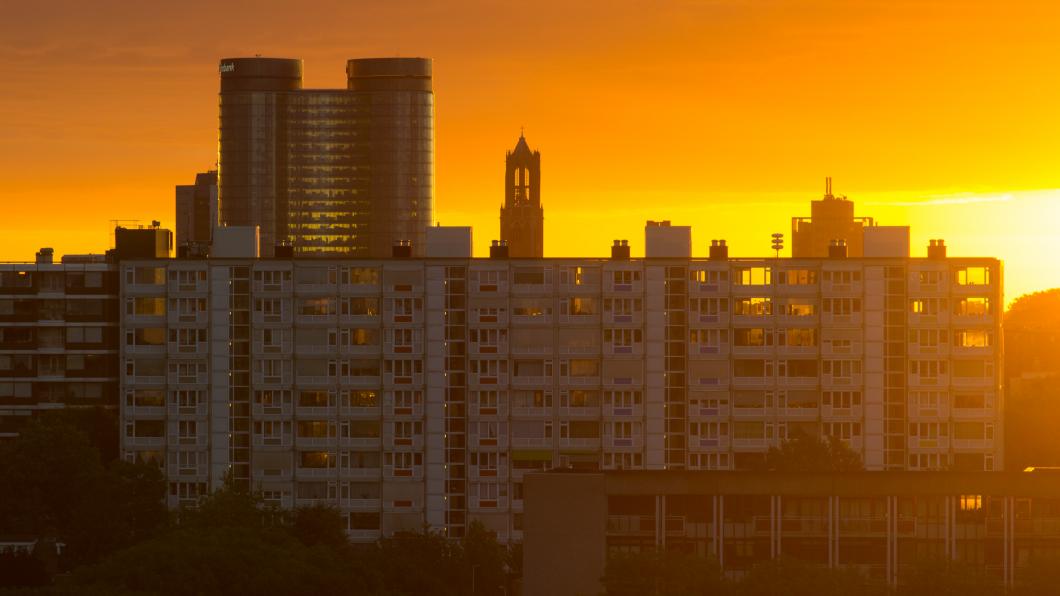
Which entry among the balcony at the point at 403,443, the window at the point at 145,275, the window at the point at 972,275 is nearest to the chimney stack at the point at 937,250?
the window at the point at 972,275

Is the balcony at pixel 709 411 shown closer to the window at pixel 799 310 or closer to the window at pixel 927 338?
the window at pixel 799 310

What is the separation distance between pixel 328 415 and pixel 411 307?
11662 millimetres

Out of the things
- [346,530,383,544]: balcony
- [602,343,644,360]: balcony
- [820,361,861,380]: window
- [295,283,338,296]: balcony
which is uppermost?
[295,283,338,296]: balcony

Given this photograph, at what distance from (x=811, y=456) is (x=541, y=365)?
28215mm

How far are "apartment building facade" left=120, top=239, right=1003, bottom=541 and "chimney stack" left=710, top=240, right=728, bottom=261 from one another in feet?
2.24

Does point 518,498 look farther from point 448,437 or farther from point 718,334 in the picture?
point 718,334

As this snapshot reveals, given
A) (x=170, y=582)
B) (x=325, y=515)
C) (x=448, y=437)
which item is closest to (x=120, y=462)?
(x=325, y=515)

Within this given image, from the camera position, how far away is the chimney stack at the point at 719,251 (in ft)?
608

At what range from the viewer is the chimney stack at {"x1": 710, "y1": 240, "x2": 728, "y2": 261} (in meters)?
185

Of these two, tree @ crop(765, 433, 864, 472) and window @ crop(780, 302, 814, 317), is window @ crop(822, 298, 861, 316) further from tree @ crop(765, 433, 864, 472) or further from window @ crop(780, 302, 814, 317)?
tree @ crop(765, 433, 864, 472)

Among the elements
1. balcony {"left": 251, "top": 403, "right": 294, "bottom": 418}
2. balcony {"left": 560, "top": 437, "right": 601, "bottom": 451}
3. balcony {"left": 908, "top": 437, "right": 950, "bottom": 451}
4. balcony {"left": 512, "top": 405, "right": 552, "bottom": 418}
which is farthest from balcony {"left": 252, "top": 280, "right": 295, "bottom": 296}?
balcony {"left": 908, "top": 437, "right": 950, "bottom": 451}

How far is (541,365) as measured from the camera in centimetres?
18388

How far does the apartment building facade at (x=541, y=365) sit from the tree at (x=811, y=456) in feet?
37.4

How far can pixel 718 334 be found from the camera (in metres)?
184
